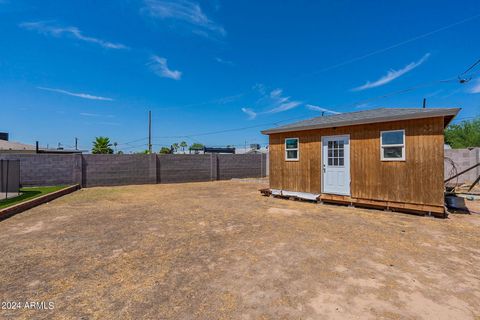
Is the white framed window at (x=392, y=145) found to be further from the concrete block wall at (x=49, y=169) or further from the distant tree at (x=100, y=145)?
the distant tree at (x=100, y=145)

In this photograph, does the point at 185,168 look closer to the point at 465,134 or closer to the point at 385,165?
the point at 385,165

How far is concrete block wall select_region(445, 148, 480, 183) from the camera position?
1179 centimetres

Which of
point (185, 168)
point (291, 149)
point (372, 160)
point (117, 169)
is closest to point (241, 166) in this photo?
point (185, 168)

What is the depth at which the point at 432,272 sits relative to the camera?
3.01 m

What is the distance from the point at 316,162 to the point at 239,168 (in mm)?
9542

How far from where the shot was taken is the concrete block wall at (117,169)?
1277 centimetres

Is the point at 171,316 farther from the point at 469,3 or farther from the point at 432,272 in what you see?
the point at 469,3

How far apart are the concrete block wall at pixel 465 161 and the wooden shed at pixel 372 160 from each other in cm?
819

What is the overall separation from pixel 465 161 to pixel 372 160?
9.49 m

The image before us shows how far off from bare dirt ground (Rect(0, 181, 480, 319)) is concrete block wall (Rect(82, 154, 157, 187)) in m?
7.40

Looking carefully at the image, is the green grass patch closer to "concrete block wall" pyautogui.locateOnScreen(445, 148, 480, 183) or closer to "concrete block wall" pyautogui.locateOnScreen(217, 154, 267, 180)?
"concrete block wall" pyautogui.locateOnScreen(217, 154, 267, 180)

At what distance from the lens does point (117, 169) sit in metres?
13.4

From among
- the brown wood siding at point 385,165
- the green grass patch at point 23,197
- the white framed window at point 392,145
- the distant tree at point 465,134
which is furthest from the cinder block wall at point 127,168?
the distant tree at point 465,134

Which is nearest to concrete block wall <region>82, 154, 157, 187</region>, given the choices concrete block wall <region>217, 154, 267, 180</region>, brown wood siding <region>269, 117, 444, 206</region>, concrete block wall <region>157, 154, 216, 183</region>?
concrete block wall <region>157, 154, 216, 183</region>
